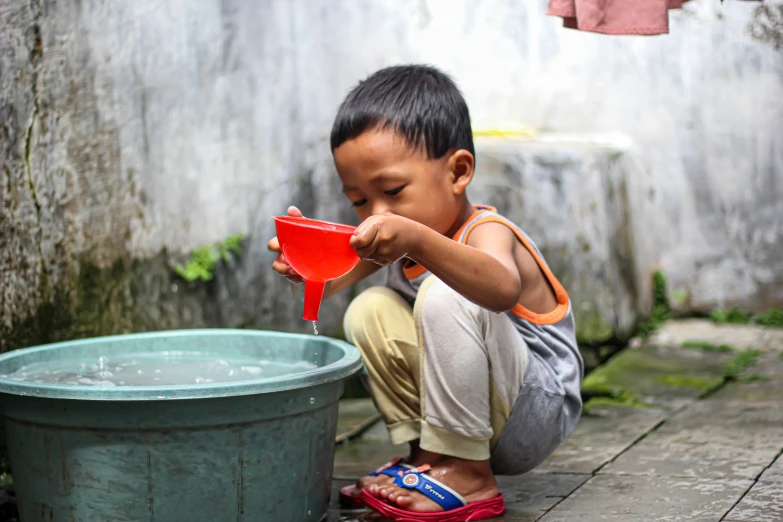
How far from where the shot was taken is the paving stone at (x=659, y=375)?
11.6 feet

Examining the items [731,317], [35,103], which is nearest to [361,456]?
[35,103]

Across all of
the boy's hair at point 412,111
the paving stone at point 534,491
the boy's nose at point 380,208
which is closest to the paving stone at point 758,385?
the paving stone at point 534,491

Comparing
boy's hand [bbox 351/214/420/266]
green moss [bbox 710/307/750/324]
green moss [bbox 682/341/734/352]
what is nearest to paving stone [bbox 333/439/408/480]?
boy's hand [bbox 351/214/420/266]

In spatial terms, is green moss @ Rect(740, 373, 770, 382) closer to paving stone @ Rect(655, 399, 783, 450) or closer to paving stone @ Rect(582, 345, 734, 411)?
paving stone @ Rect(582, 345, 734, 411)

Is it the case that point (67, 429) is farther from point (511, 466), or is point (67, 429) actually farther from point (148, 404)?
point (511, 466)

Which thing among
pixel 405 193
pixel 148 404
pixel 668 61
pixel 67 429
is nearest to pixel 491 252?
pixel 405 193

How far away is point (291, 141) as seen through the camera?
12.6 ft

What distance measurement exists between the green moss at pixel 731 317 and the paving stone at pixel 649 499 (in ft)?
9.62

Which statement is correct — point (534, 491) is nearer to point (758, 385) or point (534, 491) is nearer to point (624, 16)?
point (624, 16)

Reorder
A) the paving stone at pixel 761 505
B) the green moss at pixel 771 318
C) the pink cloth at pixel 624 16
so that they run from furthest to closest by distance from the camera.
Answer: the green moss at pixel 771 318, the pink cloth at pixel 624 16, the paving stone at pixel 761 505

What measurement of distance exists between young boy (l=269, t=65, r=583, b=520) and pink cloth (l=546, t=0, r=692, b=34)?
0.58 meters

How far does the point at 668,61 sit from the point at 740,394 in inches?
93.0

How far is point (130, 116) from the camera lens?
3.04 metres

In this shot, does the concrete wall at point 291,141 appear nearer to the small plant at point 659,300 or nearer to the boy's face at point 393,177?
the small plant at point 659,300
